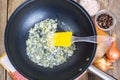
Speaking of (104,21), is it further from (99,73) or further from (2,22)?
(2,22)

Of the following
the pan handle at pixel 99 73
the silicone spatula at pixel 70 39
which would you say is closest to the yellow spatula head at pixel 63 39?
the silicone spatula at pixel 70 39

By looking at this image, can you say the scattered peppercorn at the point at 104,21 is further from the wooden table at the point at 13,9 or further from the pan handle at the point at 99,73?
the pan handle at the point at 99,73

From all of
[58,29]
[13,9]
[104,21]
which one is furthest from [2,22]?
[104,21]

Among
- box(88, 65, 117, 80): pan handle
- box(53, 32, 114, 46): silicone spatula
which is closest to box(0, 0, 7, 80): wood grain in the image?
box(53, 32, 114, 46): silicone spatula

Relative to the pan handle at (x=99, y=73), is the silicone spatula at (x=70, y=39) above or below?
above

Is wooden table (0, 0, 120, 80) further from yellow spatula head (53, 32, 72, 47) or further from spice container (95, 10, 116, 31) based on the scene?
yellow spatula head (53, 32, 72, 47)

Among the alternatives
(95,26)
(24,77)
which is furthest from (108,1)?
(24,77)

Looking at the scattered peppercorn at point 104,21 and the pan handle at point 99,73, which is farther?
the scattered peppercorn at point 104,21
